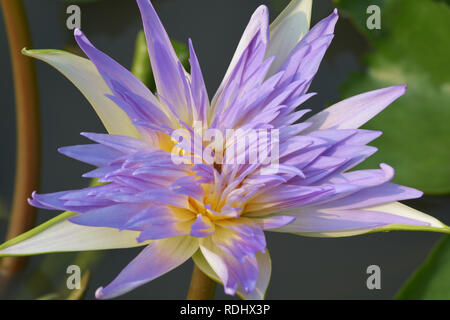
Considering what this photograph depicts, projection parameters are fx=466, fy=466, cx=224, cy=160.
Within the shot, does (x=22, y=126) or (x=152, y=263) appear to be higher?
(x=22, y=126)

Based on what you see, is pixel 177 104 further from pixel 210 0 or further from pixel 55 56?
pixel 210 0

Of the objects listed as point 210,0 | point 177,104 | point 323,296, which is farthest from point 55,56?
point 323,296

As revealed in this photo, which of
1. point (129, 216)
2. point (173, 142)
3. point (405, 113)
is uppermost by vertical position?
point (405, 113)

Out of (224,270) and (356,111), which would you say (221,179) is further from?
(356,111)

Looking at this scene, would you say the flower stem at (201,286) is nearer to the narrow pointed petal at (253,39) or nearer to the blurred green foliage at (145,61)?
the narrow pointed petal at (253,39)

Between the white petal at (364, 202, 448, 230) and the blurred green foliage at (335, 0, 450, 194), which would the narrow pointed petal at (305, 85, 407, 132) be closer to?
the white petal at (364, 202, 448, 230)

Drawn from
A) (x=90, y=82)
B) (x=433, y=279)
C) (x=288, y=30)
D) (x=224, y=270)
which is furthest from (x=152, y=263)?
(x=433, y=279)

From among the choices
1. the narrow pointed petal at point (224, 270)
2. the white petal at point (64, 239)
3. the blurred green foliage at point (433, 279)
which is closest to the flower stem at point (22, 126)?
the white petal at point (64, 239)
